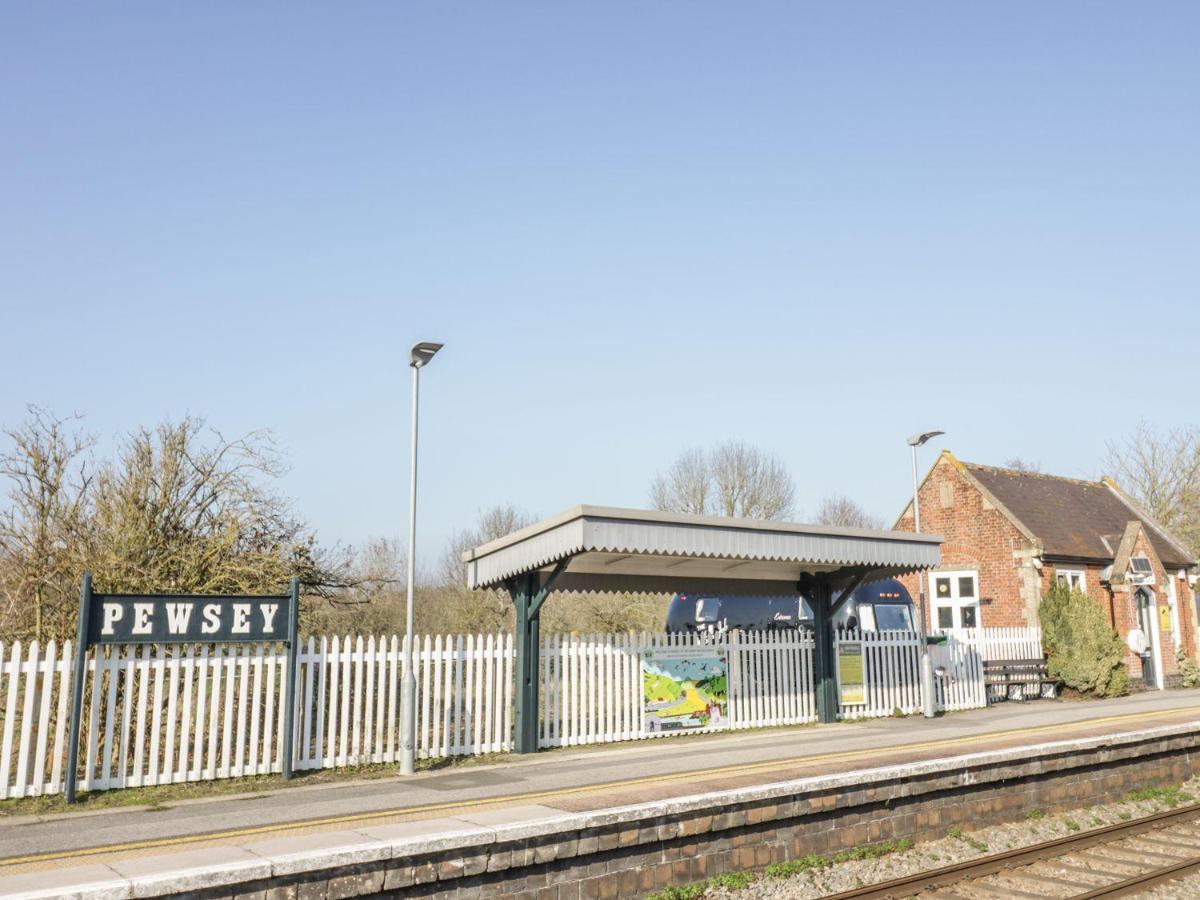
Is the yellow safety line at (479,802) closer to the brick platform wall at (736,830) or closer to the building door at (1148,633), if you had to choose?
the brick platform wall at (736,830)

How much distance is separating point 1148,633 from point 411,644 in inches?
971

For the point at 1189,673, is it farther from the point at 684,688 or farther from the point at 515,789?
the point at 515,789

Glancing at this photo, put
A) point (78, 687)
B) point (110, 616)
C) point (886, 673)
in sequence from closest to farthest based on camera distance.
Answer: point (78, 687)
point (110, 616)
point (886, 673)

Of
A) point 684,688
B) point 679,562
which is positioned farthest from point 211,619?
point 684,688

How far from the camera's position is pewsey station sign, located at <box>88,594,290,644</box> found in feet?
37.0

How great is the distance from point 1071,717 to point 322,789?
1455 centimetres

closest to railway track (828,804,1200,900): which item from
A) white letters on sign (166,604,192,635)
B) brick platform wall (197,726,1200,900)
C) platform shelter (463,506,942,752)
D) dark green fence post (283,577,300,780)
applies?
brick platform wall (197,726,1200,900)

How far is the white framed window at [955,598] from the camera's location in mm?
29297

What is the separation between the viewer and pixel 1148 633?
1146 inches

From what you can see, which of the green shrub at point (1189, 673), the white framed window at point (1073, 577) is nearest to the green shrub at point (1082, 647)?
the white framed window at point (1073, 577)

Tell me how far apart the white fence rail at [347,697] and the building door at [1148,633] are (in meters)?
9.13

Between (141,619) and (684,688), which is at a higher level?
(141,619)

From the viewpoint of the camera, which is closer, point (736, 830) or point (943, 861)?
point (736, 830)

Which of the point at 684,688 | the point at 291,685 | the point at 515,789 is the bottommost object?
the point at 515,789
